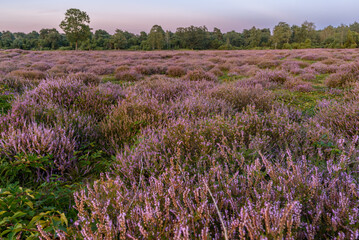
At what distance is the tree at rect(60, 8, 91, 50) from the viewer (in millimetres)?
46531

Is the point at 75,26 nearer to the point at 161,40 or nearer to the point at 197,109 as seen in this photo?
the point at 161,40

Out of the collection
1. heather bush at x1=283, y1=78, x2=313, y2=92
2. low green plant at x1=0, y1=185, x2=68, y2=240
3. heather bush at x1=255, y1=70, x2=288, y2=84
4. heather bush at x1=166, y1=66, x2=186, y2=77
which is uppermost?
heather bush at x1=166, y1=66, x2=186, y2=77

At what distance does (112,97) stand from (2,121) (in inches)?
79.3

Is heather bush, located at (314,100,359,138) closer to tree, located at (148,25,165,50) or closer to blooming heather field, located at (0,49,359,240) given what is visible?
blooming heather field, located at (0,49,359,240)

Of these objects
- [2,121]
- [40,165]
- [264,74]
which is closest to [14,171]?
[40,165]

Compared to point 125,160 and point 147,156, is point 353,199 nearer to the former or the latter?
point 147,156

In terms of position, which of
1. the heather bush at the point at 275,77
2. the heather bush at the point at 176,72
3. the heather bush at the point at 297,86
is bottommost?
the heather bush at the point at 297,86

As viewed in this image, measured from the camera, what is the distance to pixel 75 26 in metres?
47.1

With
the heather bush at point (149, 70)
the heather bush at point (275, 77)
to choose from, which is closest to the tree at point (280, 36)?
the heather bush at point (149, 70)

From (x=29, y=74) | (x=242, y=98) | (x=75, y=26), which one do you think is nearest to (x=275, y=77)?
(x=242, y=98)

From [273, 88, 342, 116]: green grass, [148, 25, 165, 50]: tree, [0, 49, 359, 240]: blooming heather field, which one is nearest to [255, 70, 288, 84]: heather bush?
[273, 88, 342, 116]: green grass

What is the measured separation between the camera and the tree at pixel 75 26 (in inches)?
1832

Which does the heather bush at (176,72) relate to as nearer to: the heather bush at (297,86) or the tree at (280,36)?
the heather bush at (297,86)

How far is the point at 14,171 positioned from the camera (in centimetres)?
216
